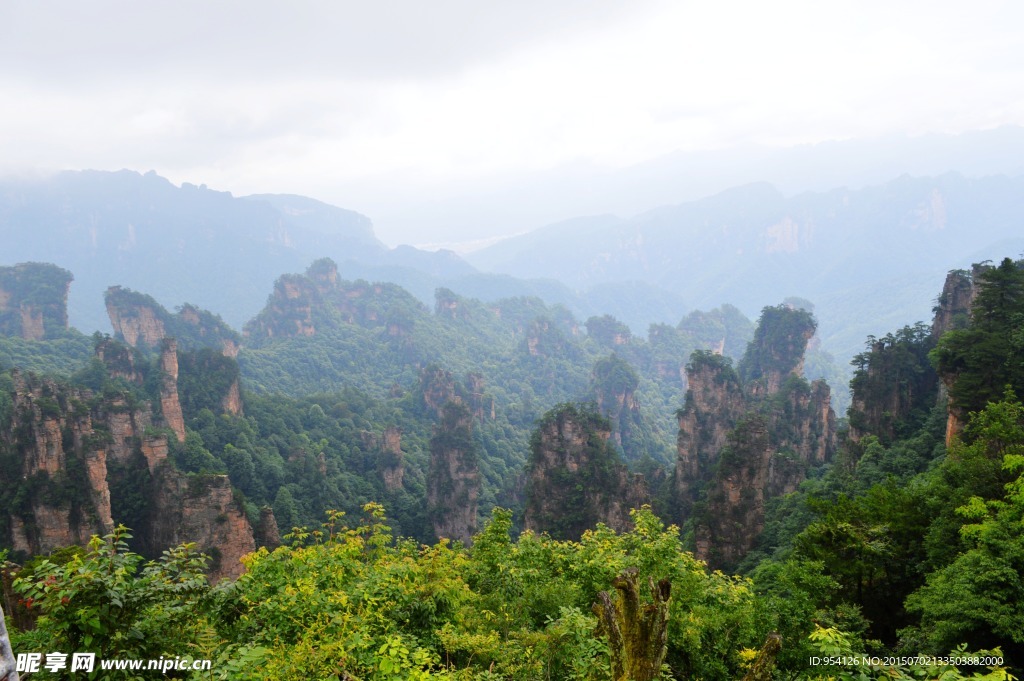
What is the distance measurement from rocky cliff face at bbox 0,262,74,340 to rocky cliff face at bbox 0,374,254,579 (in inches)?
2134

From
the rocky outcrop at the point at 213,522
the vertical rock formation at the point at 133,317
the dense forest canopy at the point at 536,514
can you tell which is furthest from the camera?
the vertical rock formation at the point at 133,317

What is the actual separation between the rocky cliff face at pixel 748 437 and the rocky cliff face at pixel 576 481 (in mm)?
5484

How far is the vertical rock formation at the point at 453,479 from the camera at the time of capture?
2158 inches

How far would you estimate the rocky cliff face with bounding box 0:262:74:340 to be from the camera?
78938mm

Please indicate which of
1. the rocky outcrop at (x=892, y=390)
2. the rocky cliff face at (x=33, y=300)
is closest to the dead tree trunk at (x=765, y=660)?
the rocky outcrop at (x=892, y=390)

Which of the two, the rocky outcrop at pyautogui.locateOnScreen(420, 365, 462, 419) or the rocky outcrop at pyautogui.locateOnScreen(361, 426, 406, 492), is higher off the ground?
the rocky outcrop at pyautogui.locateOnScreen(420, 365, 462, 419)

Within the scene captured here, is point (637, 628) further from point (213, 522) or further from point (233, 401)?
point (233, 401)

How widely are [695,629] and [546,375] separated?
10488 centimetres

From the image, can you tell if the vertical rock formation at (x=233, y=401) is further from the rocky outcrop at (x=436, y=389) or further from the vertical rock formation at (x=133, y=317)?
the vertical rock formation at (x=133, y=317)

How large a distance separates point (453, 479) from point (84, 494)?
100 ft

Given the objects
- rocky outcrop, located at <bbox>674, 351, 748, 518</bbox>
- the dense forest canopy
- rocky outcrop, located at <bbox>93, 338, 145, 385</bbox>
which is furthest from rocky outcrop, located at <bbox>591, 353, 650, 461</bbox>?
rocky outcrop, located at <bbox>93, 338, 145, 385</bbox>

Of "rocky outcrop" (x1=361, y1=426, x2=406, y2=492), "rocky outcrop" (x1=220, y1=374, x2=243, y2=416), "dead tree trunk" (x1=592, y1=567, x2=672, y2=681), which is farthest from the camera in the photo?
"rocky outcrop" (x1=361, y1=426, x2=406, y2=492)

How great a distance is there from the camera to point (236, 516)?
3422cm

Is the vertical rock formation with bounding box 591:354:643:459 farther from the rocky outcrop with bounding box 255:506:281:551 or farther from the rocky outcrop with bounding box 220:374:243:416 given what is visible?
the rocky outcrop with bounding box 255:506:281:551
